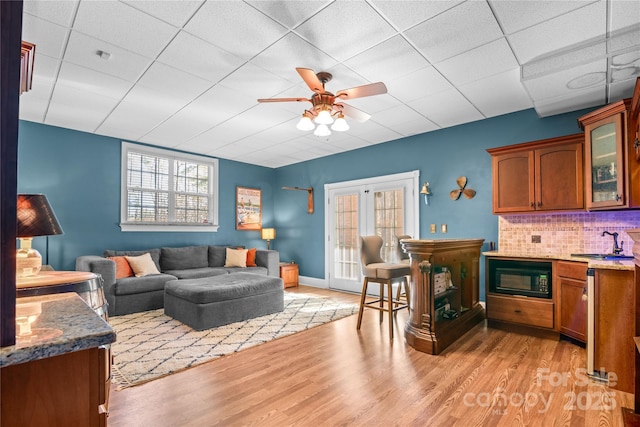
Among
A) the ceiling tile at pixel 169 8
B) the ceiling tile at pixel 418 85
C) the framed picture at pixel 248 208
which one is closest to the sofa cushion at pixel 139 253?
the framed picture at pixel 248 208

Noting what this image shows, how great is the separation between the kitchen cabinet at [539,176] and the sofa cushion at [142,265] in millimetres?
4897

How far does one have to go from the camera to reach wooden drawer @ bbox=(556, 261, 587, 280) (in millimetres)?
3014

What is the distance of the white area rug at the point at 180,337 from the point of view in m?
2.64

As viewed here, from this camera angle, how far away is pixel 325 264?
6363 millimetres

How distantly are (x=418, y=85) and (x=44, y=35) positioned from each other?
10.8 ft

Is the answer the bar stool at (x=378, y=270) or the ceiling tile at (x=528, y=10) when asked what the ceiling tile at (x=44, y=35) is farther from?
the bar stool at (x=378, y=270)

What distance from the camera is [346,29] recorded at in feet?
7.94

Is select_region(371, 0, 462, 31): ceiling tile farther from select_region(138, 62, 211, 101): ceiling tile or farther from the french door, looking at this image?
the french door

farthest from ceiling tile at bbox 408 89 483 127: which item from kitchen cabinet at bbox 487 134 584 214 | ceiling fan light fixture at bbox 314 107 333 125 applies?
ceiling fan light fixture at bbox 314 107 333 125

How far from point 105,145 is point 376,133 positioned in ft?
14.2

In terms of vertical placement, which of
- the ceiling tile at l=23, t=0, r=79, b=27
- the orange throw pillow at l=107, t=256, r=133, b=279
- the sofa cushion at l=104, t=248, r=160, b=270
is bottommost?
the orange throw pillow at l=107, t=256, r=133, b=279

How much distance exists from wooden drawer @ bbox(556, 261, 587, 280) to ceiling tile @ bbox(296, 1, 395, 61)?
2.75 m

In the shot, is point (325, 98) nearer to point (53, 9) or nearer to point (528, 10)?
point (528, 10)

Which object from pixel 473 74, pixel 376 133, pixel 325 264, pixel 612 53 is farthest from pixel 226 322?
pixel 612 53
